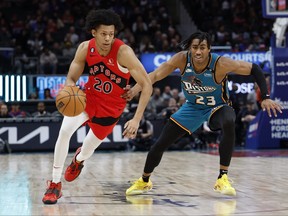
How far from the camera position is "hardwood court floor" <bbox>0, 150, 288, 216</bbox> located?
4.89m

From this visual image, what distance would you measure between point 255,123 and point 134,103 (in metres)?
3.45

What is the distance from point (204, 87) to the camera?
6023 mm

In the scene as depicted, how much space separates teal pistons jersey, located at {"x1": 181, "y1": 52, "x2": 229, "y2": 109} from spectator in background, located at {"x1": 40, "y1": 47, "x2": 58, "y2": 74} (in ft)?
40.3

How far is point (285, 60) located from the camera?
1392 centimetres

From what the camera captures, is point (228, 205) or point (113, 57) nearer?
point (228, 205)

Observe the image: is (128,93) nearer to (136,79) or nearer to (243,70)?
(136,79)

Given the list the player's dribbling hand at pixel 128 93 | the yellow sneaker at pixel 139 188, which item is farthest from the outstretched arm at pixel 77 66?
the yellow sneaker at pixel 139 188

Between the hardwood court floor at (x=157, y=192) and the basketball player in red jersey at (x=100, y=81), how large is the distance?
411 millimetres

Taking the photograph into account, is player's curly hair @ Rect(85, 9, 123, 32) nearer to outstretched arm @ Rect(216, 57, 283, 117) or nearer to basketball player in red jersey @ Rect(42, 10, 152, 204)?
basketball player in red jersey @ Rect(42, 10, 152, 204)

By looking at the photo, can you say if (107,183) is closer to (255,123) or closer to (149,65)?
(255,123)

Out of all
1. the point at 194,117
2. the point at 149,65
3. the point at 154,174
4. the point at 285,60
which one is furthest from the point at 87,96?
the point at 149,65

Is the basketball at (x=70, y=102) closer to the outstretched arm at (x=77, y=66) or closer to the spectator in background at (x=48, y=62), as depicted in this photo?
the outstretched arm at (x=77, y=66)

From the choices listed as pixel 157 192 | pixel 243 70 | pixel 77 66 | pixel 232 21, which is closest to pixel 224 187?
pixel 157 192

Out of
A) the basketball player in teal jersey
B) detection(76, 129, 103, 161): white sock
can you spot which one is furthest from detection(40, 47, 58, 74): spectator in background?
the basketball player in teal jersey
